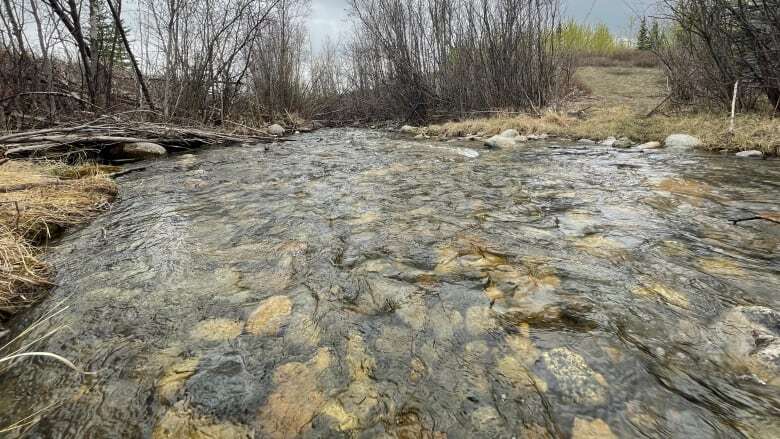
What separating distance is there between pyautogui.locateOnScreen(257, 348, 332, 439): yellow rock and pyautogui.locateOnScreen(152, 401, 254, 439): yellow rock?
2.4 inches

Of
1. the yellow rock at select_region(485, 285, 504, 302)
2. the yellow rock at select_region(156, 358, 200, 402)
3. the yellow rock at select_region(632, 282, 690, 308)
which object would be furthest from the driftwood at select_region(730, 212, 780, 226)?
the yellow rock at select_region(156, 358, 200, 402)

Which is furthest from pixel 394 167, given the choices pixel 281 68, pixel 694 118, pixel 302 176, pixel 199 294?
pixel 281 68

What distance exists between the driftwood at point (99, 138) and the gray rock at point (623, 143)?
252 inches

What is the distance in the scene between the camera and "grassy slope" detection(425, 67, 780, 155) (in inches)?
169

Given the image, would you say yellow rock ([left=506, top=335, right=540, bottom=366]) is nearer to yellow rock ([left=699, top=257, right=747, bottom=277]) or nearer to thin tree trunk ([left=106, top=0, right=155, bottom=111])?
yellow rock ([left=699, top=257, right=747, bottom=277])

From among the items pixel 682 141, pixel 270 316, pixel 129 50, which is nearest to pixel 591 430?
pixel 270 316

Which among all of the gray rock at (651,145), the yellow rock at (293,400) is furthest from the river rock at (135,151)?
the gray rock at (651,145)

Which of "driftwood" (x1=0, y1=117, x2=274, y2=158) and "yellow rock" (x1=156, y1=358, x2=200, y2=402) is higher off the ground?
"driftwood" (x1=0, y1=117, x2=274, y2=158)

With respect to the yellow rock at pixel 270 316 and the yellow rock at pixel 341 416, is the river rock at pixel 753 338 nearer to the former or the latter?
the yellow rock at pixel 341 416

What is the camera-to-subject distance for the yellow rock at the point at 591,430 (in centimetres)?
Result: 92

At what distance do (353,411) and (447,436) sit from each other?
259 millimetres

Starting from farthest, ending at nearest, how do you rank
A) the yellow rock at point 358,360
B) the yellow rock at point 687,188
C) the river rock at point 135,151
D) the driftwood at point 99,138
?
the river rock at point 135,151, the driftwood at point 99,138, the yellow rock at point 687,188, the yellow rock at point 358,360

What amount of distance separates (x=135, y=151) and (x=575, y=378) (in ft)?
21.0

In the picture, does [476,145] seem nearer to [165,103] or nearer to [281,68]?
[165,103]
